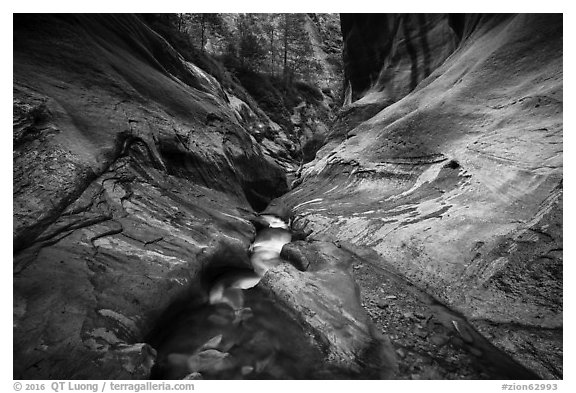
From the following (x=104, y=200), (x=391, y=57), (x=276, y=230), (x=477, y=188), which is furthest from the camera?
(x=391, y=57)

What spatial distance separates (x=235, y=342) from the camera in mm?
4566

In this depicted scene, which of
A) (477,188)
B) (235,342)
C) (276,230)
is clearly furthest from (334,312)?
(276,230)

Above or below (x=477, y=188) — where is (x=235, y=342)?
below

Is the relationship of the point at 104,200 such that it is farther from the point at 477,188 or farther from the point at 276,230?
the point at 477,188

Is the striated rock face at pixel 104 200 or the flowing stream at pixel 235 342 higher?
the striated rock face at pixel 104 200

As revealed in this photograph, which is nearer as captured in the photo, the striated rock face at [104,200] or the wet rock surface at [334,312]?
the striated rock face at [104,200]

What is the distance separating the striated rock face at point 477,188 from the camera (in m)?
4.38

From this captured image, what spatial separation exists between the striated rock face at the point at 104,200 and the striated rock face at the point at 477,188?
11.2ft

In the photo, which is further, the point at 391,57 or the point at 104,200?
the point at 391,57

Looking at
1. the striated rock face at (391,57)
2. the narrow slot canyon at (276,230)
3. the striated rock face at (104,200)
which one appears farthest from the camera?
the striated rock face at (391,57)

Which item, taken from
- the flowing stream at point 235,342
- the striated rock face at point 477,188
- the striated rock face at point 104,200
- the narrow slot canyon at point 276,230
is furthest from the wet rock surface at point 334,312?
the striated rock face at point 104,200

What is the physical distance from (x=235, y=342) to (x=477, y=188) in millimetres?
5742

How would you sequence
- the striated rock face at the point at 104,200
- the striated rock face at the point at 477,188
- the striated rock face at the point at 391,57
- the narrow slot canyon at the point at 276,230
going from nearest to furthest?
the striated rock face at the point at 104,200 → the narrow slot canyon at the point at 276,230 → the striated rock face at the point at 477,188 → the striated rock face at the point at 391,57

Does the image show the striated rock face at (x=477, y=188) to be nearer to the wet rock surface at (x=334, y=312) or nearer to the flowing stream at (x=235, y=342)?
the wet rock surface at (x=334, y=312)
